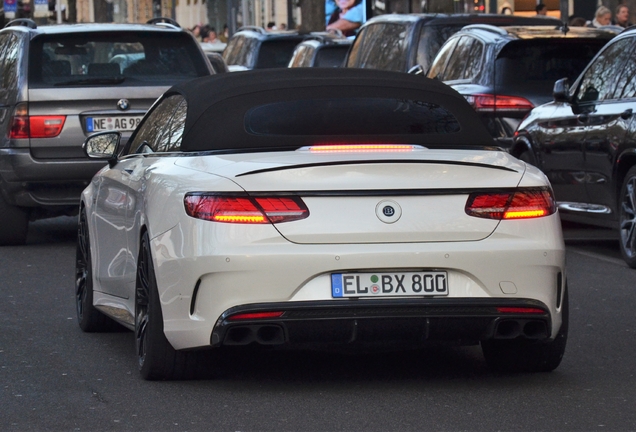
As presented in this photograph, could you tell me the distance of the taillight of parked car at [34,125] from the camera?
42.3 ft

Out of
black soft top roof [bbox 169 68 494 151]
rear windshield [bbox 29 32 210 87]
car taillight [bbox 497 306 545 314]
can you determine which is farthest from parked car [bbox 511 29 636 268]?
car taillight [bbox 497 306 545 314]

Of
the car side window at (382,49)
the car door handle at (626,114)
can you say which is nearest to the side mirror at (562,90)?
the car door handle at (626,114)

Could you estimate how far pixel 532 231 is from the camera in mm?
6656

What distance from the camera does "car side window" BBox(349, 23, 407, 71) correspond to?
18.2 meters

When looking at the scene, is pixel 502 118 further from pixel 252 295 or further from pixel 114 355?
pixel 252 295

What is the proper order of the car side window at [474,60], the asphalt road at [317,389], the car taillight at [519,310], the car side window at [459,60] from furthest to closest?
the car side window at [459,60] < the car side window at [474,60] < the car taillight at [519,310] < the asphalt road at [317,389]

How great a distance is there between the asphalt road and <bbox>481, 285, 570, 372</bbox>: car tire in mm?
52

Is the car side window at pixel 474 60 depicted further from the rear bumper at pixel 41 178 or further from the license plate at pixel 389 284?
the license plate at pixel 389 284

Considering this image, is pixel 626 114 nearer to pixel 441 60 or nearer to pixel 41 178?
pixel 41 178

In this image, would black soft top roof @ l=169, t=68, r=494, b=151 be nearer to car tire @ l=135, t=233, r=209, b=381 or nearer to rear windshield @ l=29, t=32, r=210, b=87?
car tire @ l=135, t=233, r=209, b=381

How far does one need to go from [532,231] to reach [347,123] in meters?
1.12

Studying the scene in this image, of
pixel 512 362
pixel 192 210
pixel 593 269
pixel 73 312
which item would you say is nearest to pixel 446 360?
pixel 512 362

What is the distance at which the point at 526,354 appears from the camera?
7156mm

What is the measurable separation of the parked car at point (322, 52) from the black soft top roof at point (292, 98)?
1672cm
